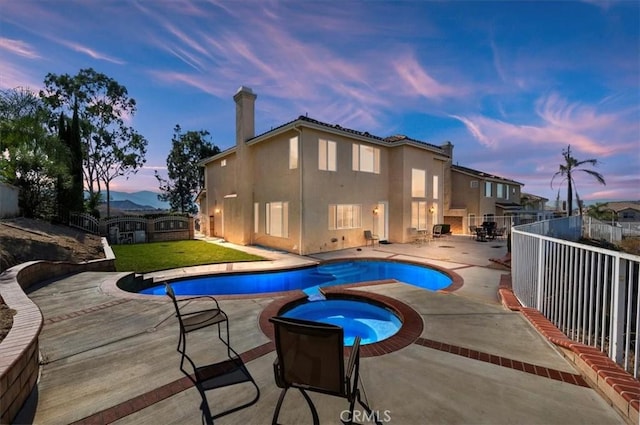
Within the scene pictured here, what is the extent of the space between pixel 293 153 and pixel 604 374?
13.0m

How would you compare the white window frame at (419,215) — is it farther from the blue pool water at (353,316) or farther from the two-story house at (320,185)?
the blue pool water at (353,316)

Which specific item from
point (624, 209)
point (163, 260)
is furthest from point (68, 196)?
point (624, 209)

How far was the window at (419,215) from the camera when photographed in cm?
1797

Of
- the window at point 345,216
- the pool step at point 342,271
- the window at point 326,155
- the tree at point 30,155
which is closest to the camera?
the pool step at point 342,271

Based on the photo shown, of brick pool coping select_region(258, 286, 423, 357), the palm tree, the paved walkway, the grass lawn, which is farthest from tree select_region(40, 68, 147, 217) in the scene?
the palm tree

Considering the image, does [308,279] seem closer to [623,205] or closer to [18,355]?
[18,355]

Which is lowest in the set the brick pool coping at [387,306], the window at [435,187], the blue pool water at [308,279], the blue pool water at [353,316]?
the blue pool water at [308,279]

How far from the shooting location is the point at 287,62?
39.0ft

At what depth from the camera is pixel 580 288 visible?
12.2 ft

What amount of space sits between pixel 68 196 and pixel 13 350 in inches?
748

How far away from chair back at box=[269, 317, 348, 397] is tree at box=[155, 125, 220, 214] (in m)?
35.7

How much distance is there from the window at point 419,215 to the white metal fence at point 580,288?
11.4 meters

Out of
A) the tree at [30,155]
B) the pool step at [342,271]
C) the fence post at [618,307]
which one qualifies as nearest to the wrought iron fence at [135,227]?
the tree at [30,155]

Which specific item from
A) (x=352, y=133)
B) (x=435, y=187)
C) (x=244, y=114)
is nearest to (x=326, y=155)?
(x=352, y=133)
